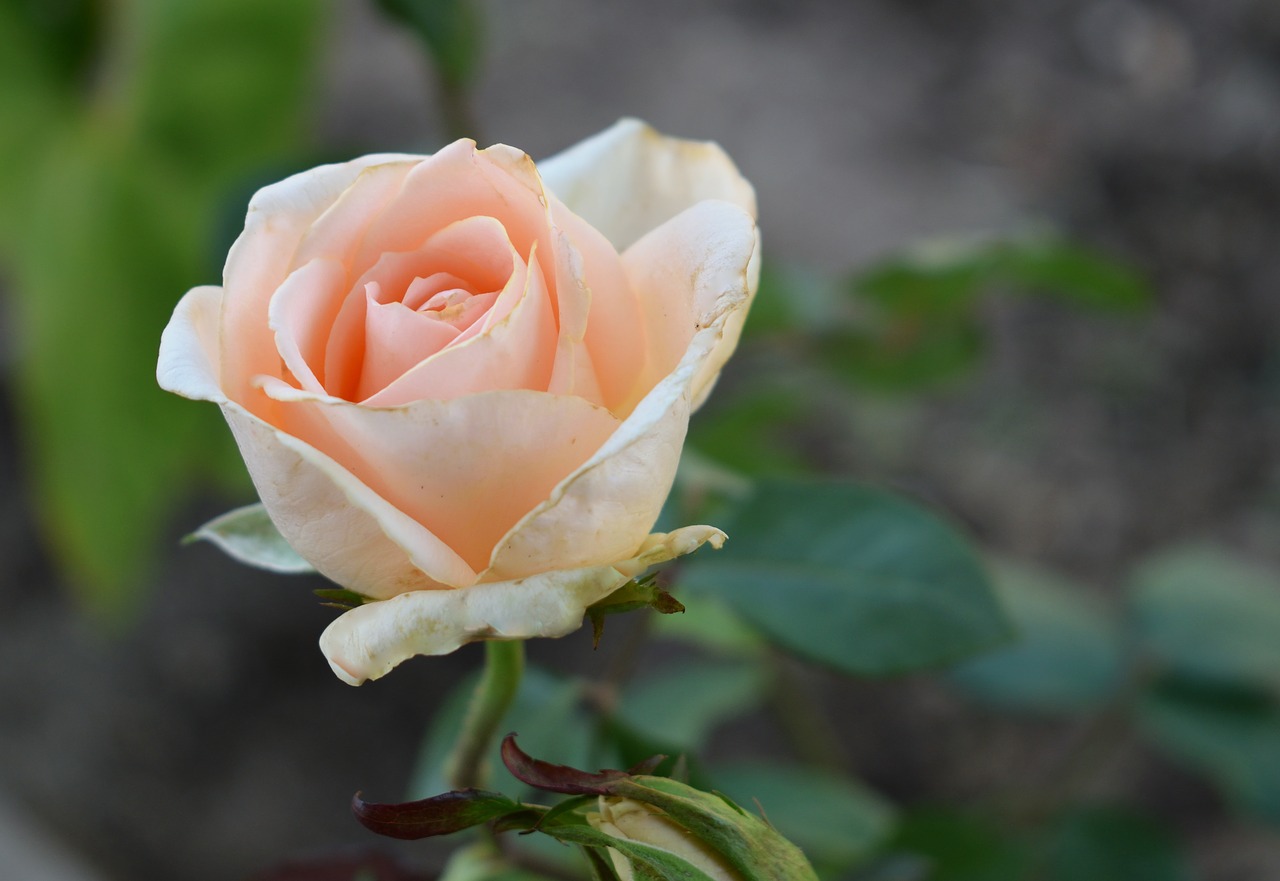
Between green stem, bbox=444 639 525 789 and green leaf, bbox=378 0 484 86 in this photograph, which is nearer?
green stem, bbox=444 639 525 789

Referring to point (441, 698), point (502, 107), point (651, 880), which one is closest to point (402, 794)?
point (441, 698)

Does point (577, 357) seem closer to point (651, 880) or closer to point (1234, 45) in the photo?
point (651, 880)

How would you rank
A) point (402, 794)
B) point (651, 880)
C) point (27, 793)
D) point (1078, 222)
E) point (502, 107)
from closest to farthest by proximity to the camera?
point (651, 880) → point (402, 794) → point (27, 793) → point (1078, 222) → point (502, 107)

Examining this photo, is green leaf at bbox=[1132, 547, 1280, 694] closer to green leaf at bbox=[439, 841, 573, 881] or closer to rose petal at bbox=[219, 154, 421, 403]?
green leaf at bbox=[439, 841, 573, 881]

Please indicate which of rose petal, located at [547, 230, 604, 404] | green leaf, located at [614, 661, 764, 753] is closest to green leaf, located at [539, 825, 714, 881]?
rose petal, located at [547, 230, 604, 404]

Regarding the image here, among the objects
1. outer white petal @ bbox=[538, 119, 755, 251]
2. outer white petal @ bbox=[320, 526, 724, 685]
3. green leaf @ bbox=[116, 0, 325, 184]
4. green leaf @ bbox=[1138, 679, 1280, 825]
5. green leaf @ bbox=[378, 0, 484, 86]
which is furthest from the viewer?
green leaf @ bbox=[116, 0, 325, 184]

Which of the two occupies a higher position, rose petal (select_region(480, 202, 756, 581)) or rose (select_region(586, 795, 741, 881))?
rose petal (select_region(480, 202, 756, 581))
